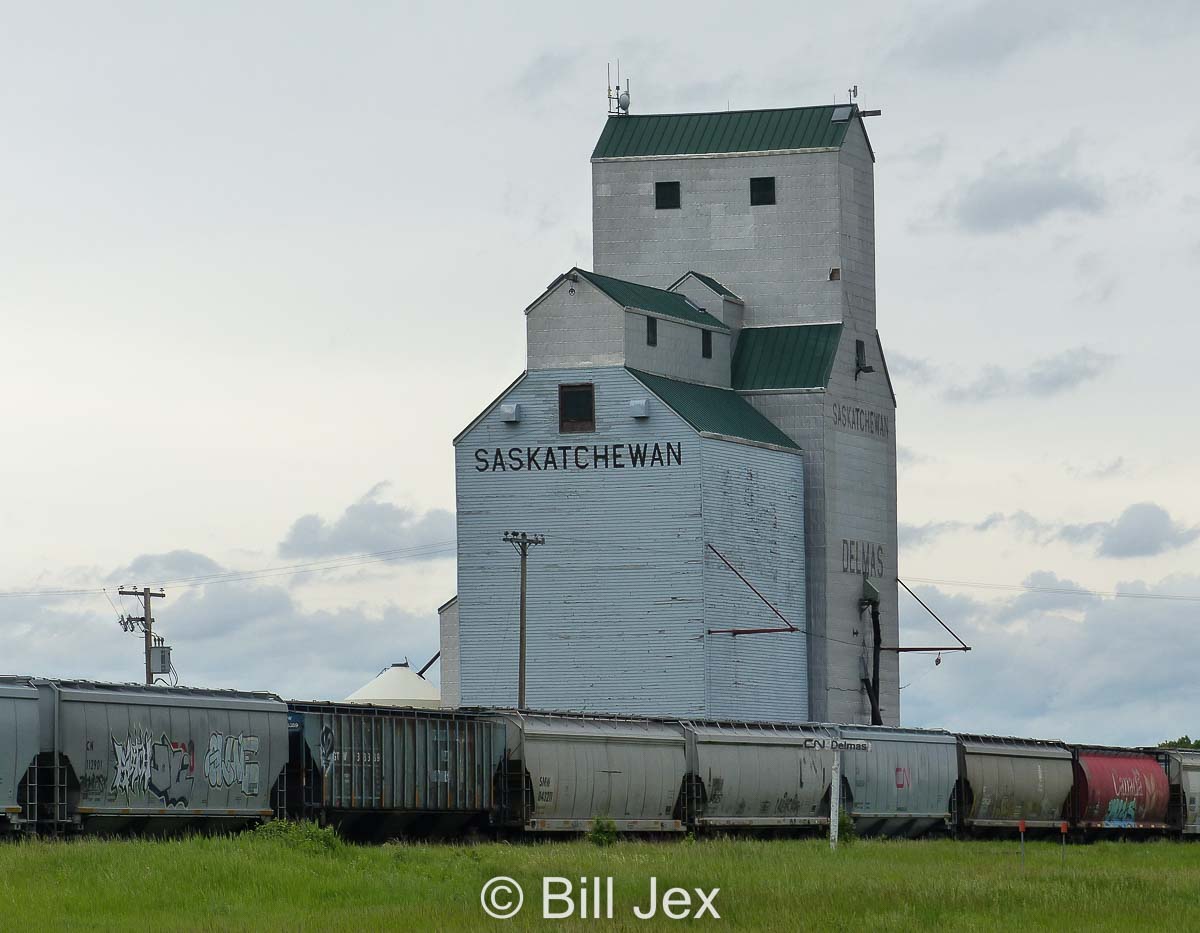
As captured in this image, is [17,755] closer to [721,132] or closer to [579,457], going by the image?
[579,457]

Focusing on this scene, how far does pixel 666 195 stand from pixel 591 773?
2120 inches

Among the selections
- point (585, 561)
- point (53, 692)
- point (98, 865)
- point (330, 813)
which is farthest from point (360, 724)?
point (585, 561)

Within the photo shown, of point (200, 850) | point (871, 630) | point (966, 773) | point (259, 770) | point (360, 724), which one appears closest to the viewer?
point (200, 850)

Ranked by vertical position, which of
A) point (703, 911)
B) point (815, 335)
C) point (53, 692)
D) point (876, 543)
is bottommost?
point (703, 911)

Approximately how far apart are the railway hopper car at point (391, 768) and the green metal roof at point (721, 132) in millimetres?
54907

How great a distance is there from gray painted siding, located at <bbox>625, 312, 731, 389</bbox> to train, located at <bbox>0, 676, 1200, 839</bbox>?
86.5 ft

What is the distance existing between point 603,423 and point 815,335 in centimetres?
1582

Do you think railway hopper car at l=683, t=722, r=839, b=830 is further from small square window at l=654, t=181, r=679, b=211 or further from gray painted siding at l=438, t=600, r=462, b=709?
small square window at l=654, t=181, r=679, b=211

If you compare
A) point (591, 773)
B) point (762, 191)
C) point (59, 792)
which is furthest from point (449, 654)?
point (59, 792)

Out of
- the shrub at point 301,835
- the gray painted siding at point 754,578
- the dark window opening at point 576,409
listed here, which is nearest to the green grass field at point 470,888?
the shrub at point 301,835

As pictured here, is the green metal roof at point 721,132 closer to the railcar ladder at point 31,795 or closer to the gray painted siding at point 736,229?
the gray painted siding at point 736,229

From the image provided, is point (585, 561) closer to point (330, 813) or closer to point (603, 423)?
point (603, 423)

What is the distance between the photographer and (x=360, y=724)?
4834 centimetres

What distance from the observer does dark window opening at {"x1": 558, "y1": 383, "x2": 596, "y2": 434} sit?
289 feet
